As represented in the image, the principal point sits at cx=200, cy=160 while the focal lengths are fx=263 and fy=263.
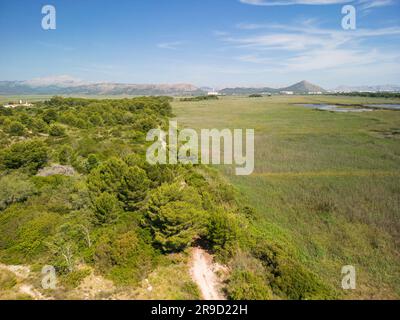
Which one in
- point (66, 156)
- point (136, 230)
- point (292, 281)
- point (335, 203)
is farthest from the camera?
point (66, 156)

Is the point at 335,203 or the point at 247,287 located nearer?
the point at 247,287

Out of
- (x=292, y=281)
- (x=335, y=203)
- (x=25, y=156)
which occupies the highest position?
(x=25, y=156)

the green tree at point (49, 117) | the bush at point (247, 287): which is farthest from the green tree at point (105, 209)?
the green tree at point (49, 117)

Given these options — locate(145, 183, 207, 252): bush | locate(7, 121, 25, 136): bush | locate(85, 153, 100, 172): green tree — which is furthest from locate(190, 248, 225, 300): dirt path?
locate(7, 121, 25, 136): bush

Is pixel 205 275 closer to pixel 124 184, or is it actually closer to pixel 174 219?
pixel 174 219

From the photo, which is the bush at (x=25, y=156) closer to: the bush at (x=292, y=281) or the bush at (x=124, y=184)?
the bush at (x=124, y=184)

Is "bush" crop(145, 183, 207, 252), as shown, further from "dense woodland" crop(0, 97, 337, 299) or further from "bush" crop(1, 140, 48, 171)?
"bush" crop(1, 140, 48, 171)

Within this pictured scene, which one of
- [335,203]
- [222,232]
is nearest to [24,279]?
[222,232]
